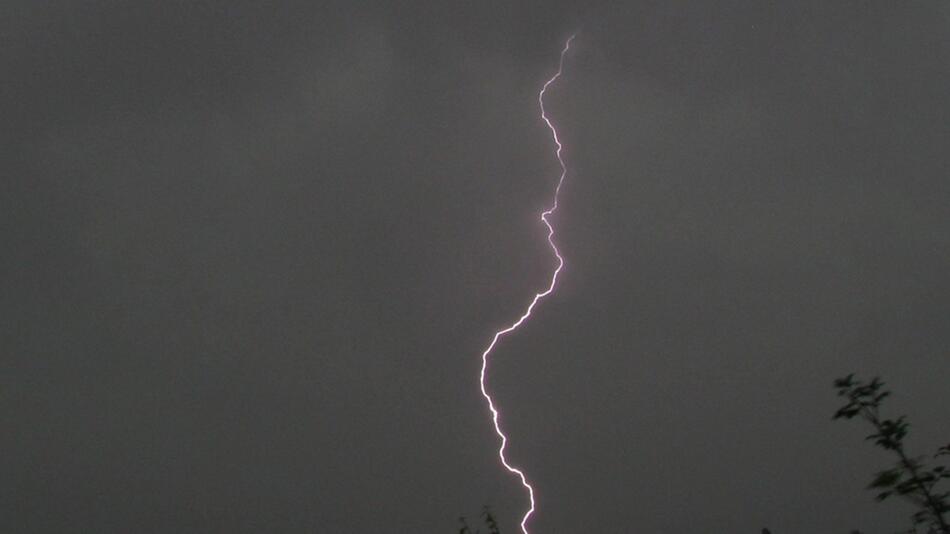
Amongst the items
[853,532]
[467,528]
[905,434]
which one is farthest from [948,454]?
[467,528]

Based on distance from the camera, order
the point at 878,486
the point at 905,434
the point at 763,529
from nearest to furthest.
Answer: the point at 878,486 → the point at 905,434 → the point at 763,529

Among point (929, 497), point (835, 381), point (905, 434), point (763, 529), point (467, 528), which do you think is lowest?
point (929, 497)

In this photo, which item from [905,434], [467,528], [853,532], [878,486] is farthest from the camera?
[467,528]

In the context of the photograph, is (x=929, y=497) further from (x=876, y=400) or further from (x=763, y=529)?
(x=763, y=529)

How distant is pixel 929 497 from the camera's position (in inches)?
203

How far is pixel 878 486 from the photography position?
5102 mm

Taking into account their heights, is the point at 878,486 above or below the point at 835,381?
below

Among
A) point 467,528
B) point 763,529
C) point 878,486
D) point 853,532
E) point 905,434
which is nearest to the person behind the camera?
point 878,486

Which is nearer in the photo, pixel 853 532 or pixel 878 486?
pixel 878 486

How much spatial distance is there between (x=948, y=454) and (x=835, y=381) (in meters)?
0.76

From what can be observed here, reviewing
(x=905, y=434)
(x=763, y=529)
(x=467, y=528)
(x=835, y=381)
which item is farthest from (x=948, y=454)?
(x=467, y=528)

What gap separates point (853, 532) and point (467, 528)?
15287 mm

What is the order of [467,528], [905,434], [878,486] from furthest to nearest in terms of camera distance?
[467,528] → [905,434] → [878,486]

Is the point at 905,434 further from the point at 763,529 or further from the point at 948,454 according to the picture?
the point at 763,529
